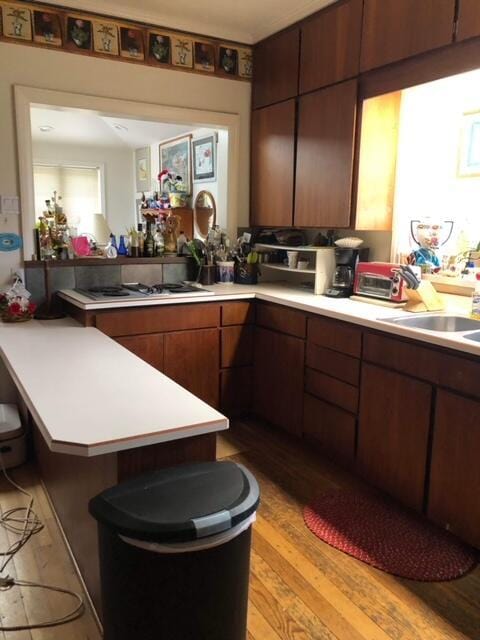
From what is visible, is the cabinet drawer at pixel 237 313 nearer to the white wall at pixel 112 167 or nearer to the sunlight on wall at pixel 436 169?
the sunlight on wall at pixel 436 169

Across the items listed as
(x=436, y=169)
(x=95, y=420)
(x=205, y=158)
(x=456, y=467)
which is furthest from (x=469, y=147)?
(x=205, y=158)

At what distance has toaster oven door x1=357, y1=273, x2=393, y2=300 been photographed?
286 centimetres

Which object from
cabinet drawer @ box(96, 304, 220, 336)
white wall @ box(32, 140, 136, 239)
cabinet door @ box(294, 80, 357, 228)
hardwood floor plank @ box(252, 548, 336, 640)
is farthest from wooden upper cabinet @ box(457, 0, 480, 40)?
white wall @ box(32, 140, 136, 239)

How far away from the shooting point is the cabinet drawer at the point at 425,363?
2.00 meters

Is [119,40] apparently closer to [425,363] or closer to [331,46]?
[331,46]

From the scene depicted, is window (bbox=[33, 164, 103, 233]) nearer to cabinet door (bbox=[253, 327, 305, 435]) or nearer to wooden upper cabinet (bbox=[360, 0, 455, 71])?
cabinet door (bbox=[253, 327, 305, 435])

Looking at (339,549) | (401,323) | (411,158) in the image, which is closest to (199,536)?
(339,549)

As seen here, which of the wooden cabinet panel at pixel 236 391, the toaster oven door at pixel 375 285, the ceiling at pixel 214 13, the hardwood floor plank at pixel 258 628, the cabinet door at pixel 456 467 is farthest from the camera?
the wooden cabinet panel at pixel 236 391

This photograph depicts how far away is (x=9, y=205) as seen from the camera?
3023 mm

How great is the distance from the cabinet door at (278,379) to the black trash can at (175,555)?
1.71m

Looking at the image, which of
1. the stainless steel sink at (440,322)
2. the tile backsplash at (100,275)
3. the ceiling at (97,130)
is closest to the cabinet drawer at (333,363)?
the stainless steel sink at (440,322)

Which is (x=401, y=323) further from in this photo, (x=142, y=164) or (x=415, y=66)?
(x=142, y=164)

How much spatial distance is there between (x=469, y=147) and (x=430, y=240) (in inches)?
20.4

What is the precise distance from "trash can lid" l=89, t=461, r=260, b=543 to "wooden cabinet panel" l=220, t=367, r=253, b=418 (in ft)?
6.41
